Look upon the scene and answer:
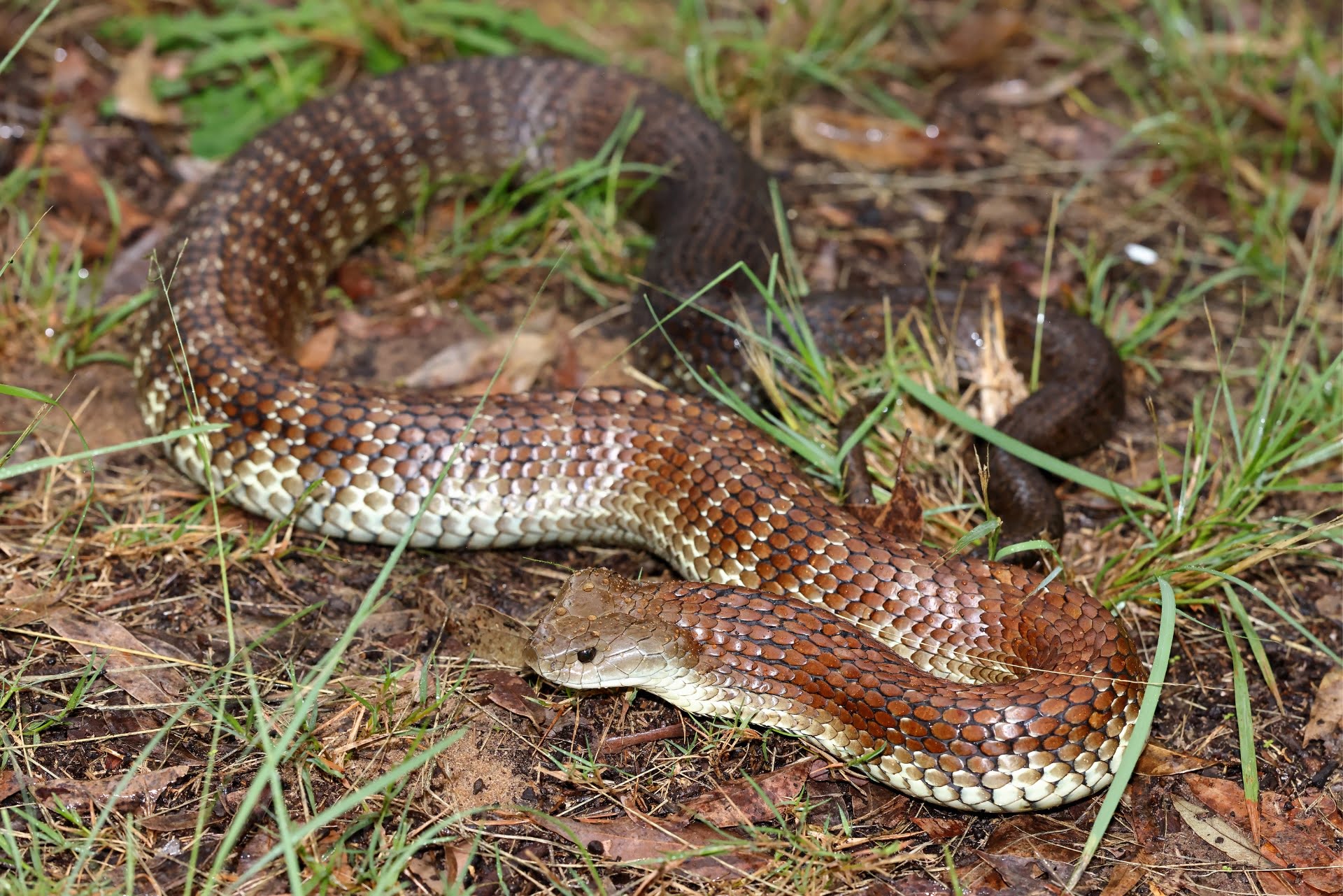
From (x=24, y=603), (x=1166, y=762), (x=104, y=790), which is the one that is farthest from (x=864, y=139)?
(x=104, y=790)

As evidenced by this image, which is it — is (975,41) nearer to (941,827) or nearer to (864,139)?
(864,139)

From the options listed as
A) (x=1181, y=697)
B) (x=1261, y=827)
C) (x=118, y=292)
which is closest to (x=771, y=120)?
(x=118, y=292)

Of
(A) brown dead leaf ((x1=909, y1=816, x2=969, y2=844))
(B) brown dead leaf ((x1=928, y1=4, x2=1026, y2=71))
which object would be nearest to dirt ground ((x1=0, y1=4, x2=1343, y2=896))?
(A) brown dead leaf ((x1=909, y1=816, x2=969, y2=844))

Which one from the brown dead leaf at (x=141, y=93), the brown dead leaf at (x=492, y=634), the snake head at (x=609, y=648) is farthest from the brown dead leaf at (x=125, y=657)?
the brown dead leaf at (x=141, y=93)

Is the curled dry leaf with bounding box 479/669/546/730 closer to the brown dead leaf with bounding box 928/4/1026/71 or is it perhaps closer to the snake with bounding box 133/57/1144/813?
the snake with bounding box 133/57/1144/813

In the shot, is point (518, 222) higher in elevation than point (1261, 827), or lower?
higher

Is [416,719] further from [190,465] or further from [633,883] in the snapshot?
[190,465]
